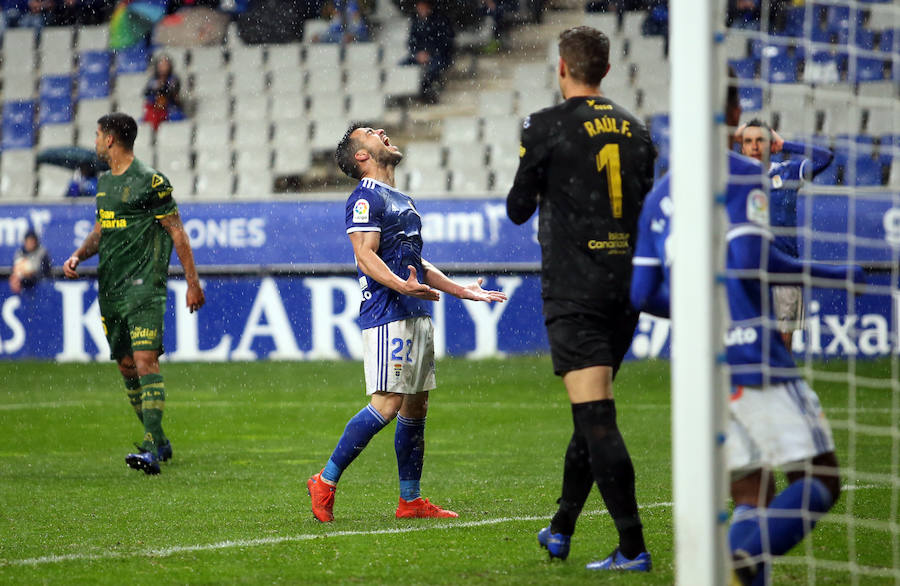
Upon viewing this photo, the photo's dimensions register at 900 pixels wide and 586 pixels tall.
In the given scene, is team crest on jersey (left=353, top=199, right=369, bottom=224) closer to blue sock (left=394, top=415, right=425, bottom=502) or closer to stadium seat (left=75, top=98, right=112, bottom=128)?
blue sock (left=394, top=415, right=425, bottom=502)

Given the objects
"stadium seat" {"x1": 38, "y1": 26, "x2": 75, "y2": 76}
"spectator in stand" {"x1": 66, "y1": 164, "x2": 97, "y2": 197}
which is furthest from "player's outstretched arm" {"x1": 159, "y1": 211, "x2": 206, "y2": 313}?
"stadium seat" {"x1": 38, "y1": 26, "x2": 75, "y2": 76}

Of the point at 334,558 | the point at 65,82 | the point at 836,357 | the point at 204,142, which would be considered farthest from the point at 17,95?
the point at 334,558

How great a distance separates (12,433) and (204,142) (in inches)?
380

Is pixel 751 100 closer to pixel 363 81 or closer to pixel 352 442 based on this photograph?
pixel 363 81

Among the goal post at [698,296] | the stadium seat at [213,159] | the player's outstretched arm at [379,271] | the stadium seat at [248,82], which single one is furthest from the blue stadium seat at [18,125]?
the goal post at [698,296]

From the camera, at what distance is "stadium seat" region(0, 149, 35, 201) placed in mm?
18703

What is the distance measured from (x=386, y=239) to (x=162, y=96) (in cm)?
1405

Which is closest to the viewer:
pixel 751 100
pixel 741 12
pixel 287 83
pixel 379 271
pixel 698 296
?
pixel 698 296

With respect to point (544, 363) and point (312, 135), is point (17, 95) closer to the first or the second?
point (312, 135)

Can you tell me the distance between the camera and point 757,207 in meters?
3.80

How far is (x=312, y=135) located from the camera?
746 inches

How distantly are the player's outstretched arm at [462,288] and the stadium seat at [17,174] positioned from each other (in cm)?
1381

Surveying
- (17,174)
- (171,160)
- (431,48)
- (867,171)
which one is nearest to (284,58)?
(431,48)

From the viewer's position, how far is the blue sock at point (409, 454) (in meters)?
6.02
